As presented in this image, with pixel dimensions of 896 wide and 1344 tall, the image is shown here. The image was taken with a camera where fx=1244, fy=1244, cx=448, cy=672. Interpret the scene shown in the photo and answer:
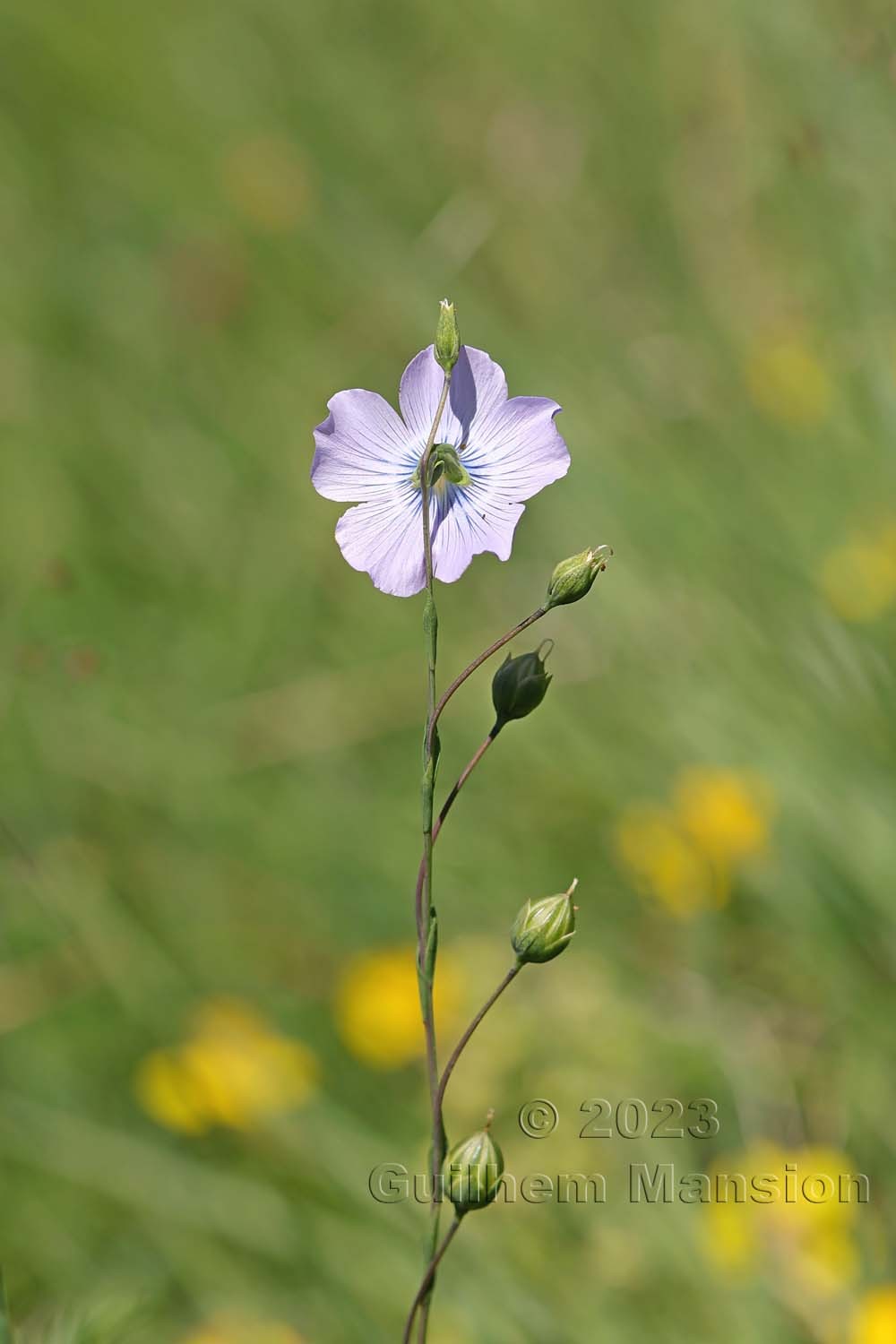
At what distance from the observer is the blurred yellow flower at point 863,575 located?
175 centimetres

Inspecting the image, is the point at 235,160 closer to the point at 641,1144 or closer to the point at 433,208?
the point at 433,208

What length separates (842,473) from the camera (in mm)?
1960

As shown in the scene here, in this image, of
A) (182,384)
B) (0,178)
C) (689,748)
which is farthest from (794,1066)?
(0,178)

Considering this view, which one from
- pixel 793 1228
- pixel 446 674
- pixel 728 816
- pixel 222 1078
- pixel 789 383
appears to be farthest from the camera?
pixel 789 383

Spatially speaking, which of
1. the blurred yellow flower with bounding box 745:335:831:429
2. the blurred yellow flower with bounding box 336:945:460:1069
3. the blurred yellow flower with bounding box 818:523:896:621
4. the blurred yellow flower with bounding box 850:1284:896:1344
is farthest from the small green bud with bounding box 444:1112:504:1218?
the blurred yellow flower with bounding box 745:335:831:429

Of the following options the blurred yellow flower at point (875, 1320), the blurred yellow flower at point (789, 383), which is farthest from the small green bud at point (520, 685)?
the blurred yellow flower at point (789, 383)

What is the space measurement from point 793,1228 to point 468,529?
0.87 meters

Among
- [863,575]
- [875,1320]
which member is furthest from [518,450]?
[863,575]

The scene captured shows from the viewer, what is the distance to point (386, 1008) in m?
1.50

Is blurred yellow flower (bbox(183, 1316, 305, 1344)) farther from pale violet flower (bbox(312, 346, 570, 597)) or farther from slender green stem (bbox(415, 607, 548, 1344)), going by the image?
pale violet flower (bbox(312, 346, 570, 597))

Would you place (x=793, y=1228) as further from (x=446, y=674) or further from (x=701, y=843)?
(x=446, y=674)

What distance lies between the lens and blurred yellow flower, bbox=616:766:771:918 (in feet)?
5.20

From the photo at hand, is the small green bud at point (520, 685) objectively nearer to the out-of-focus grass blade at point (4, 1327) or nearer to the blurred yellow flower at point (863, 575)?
the out-of-focus grass blade at point (4, 1327)

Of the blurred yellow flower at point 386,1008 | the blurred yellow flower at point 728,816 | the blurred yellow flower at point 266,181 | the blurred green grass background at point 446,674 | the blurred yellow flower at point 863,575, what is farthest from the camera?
the blurred yellow flower at point 266,181
